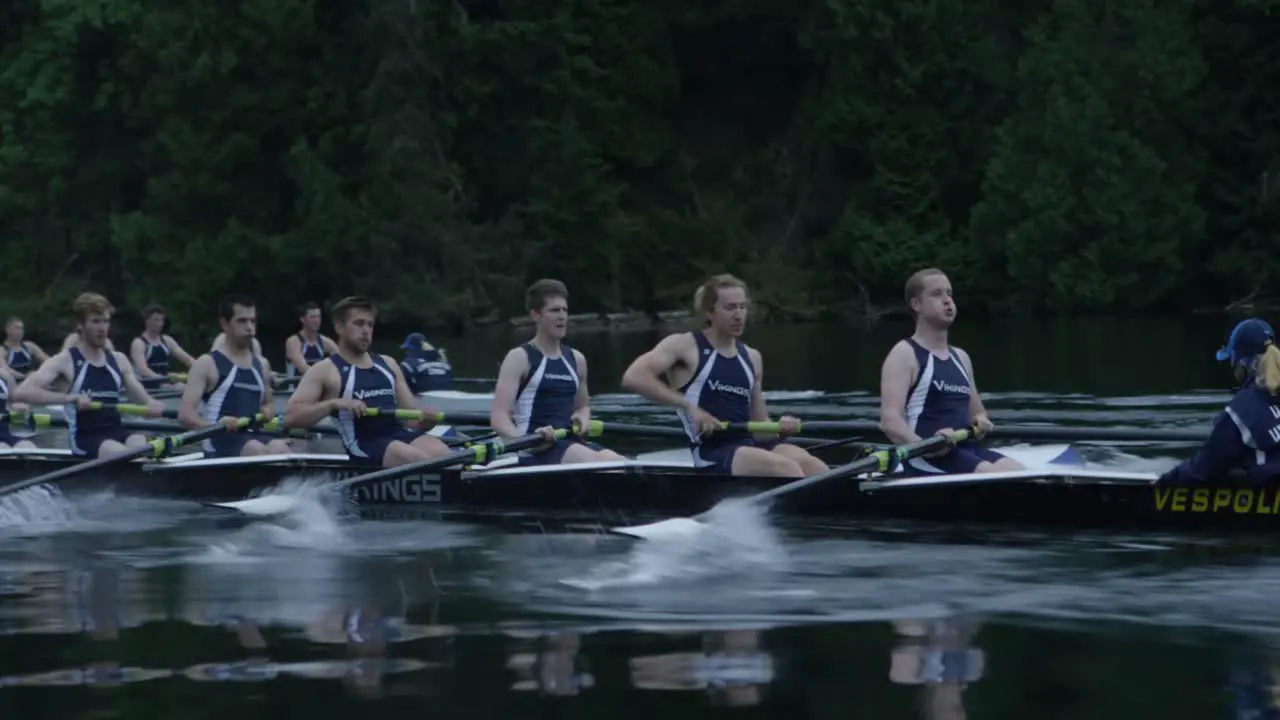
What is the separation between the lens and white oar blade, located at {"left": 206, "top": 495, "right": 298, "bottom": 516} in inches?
490

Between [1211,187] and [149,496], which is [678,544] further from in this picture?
[1211,187]

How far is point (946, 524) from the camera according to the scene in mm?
11312

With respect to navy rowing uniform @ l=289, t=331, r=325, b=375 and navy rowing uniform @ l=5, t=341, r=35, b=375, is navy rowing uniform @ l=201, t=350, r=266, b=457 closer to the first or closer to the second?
navy rowing uniform @ l=289, t=331, r=325, b=375

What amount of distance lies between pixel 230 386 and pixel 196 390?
0.76ft

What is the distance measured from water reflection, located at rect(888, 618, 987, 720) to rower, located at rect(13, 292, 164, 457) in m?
7.47

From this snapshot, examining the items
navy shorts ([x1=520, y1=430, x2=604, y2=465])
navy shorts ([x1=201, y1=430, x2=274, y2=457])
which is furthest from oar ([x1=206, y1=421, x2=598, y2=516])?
navy shorts ([x1=201, y1=430, x2=274, y2=457])

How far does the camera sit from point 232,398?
14.2 metres

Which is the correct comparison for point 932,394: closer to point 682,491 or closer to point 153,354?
point 682,491

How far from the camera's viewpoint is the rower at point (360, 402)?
12969 mm

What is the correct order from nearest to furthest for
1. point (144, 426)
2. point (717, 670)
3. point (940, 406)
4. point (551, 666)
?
1. point (717, 670)
2. point (551, 666)
3. point (940, 406)
4. point (144, 426)

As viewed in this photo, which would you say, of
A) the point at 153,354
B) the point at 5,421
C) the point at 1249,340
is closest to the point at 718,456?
the point at 1249,340

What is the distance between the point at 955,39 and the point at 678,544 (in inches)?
1430

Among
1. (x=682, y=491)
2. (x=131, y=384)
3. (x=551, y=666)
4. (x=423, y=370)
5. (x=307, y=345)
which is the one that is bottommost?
(x=551, y=666)

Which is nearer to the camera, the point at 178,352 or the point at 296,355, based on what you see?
the point at 296,355
